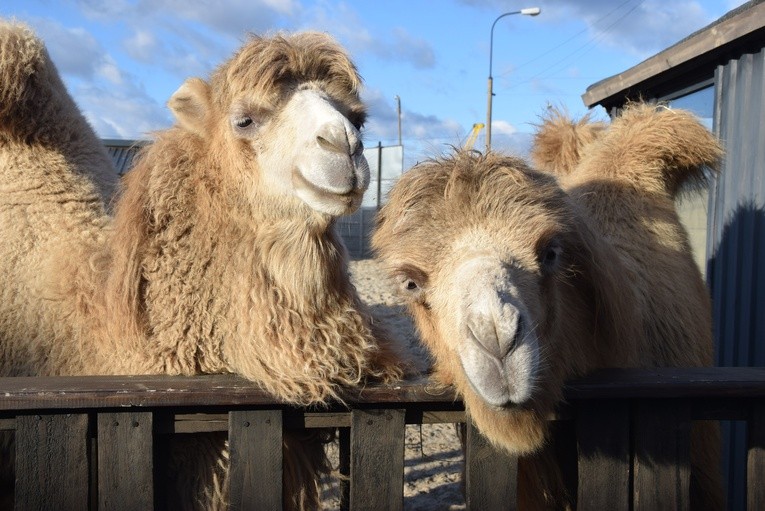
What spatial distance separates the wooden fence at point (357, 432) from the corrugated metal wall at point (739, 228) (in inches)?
106

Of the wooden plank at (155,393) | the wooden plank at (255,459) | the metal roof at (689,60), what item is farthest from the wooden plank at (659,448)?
the metal roof at (689,60)

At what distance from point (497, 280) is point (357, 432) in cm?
73

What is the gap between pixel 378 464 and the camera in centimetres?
242

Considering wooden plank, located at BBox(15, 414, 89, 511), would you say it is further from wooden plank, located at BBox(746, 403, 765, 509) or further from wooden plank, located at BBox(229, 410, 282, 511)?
wooden plank, located at BBox(746, 403, 765, 509)

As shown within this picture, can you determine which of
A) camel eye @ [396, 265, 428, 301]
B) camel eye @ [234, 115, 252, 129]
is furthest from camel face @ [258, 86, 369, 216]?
camel eye @ [396, 265, 428, 301]

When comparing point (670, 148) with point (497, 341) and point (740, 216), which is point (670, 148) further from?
point (497, 341)

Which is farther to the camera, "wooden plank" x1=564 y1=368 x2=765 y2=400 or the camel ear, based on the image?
the camel ear

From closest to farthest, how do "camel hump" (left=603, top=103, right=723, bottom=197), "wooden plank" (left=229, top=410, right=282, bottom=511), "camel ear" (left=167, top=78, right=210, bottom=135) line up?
1. "wooden plank" (left=229, top=410, right=282, bottom=511)
2. "camel ear" (left=167, top=78, right=210, bottom=135)
3. "camel hump" (left=603, top=103, right=723, bottom=197)

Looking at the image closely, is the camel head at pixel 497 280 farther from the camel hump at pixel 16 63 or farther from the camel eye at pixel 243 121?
the camel hump at pixel 16 63

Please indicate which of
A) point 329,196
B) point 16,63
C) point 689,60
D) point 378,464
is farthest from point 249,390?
point 689,60

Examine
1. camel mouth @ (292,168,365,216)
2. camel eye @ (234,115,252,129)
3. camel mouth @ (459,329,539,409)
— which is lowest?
camel mouth @ (459,329,539,409)

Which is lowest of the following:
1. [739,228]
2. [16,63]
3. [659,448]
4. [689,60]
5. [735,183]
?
[659,448]

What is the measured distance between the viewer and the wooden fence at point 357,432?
2.29 metres

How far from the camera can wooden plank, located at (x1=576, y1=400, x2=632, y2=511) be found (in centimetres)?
248
